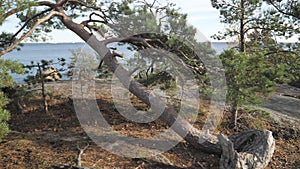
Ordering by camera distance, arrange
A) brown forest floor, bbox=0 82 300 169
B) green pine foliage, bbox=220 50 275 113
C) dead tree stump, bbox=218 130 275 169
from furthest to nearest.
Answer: green pine foliage, bbox=220 50 275 113
brown forest floor, bbox=0 82 300 169
dead tree stump, bbox=218 130 275 169

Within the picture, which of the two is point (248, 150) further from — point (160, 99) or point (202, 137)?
point (160, 99)

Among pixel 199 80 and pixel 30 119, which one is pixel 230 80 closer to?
pixel 199 80

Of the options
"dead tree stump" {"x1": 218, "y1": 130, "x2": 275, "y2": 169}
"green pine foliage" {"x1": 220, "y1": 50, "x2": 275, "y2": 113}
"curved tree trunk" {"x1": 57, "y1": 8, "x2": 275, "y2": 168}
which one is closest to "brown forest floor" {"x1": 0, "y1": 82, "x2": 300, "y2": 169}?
"curved tree trunk" {"x1": 57, "y1": 8, "x2": 275, "y2": 168}

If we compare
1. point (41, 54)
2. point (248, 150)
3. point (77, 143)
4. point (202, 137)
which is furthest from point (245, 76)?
point (41, 54)

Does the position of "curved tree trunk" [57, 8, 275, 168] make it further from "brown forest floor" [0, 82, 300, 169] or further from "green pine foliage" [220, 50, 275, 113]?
"green pine foliage" [220, 50, 275, 113]

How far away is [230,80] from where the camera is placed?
12.7ft

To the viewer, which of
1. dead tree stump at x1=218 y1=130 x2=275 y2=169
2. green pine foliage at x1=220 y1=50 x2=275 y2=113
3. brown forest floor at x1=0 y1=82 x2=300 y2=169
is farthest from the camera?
green pine foliage at x1=220 y1=50 x2=275 y2=113

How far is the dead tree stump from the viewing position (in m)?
3.32

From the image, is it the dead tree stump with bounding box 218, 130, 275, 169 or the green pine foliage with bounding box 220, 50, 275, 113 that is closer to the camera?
the dead tree stump with bounding box 218, 130, 275, 169

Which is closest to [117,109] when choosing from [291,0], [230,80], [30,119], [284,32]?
[30,119]

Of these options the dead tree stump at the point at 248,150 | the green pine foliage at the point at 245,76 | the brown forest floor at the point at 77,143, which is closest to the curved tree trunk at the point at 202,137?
the dead tree stump at the point at 248,150

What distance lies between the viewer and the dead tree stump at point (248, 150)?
10.9 feet

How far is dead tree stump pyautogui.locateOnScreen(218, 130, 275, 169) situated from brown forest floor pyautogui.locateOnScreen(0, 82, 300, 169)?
35cm

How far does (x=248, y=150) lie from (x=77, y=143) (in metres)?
2.33
